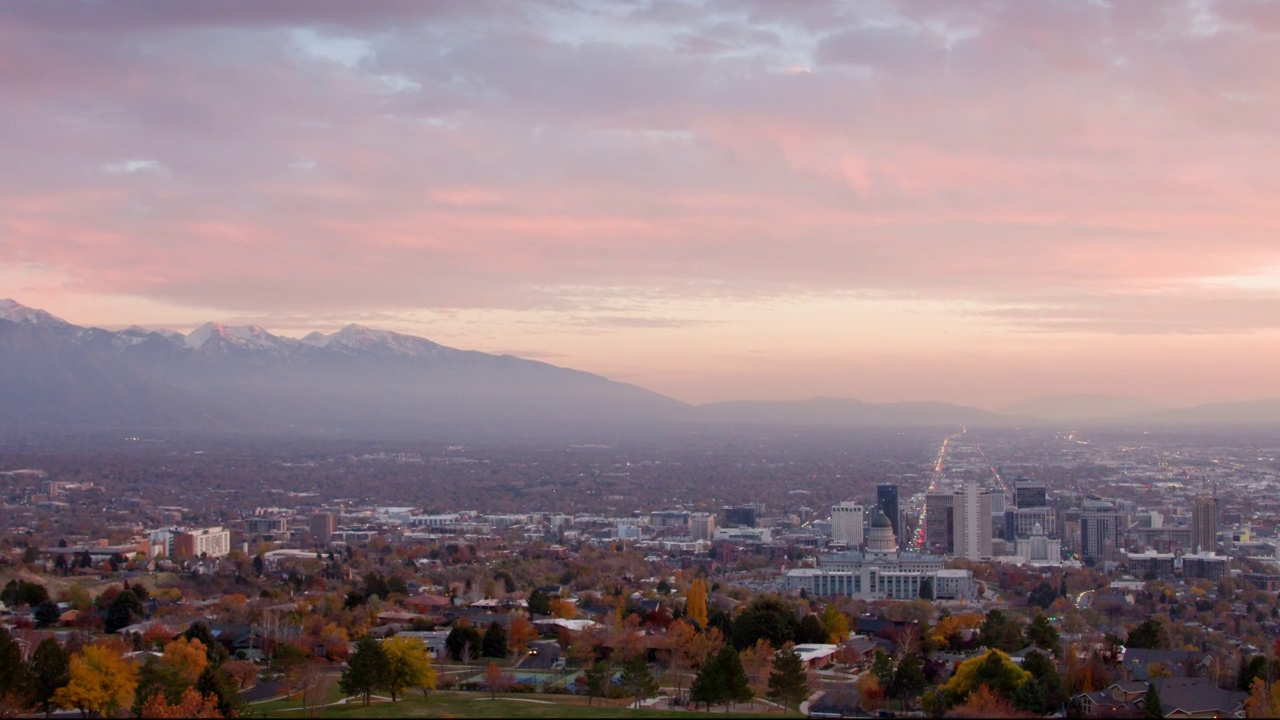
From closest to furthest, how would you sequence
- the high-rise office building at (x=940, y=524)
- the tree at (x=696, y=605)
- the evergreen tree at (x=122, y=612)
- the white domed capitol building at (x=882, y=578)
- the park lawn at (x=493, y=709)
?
the park lawn at (x=493, y=709), the evergreen tree at (x=122, y=612), the tree at (x=696, y=605), the white domed capitol building at (x=882, y=578), the high-rise office building at (x=940, y=524)

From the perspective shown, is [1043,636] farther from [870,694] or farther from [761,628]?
[870,694]

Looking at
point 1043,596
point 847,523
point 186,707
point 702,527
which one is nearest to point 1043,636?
point 1043,596

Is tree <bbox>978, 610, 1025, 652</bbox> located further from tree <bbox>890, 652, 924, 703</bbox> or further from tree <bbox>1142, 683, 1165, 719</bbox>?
tree <bbox>1142, 683, 1165, 719</bbox>

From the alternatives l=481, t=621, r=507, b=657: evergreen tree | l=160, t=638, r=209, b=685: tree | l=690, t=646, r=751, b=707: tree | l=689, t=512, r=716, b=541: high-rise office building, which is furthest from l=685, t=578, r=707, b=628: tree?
l=689, t=512, r=716, b=541: high-rise office building

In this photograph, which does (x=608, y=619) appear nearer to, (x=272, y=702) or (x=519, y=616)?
(x=519, y=616)

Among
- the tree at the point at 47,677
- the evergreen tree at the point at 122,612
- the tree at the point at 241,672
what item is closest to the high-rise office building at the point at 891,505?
the evergreen tree at the point at 122,612

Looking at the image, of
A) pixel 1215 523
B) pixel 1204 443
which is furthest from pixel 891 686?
pixel 1204 443

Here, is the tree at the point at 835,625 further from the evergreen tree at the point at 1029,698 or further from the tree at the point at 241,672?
the tree at the point at 241,672
